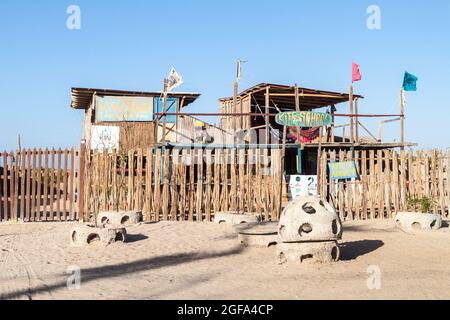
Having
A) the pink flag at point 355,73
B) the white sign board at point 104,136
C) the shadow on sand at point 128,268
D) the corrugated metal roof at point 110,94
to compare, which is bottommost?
the shadow on sand at point 128,268

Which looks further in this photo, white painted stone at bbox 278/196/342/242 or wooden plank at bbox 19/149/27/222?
wooden plank at bbox 19/149/27/222

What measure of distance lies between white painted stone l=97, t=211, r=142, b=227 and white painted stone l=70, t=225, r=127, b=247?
6.66 ft

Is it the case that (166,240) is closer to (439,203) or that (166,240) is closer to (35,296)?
(35,296)

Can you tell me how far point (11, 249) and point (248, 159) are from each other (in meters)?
6.54

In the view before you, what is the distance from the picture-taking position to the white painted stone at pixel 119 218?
11289 mm

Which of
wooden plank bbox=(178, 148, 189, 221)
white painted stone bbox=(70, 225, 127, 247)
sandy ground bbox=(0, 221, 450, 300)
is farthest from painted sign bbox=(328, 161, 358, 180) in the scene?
white painted stone bbox=(70, 225, 127, 247)

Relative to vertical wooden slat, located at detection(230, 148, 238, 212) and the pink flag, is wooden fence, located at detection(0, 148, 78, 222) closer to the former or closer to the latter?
vertical wooden slat, located at detection(230, 148, 238, 212)

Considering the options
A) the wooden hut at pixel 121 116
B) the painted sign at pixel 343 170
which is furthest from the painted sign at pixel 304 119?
the wooden hut at pixel 121 116

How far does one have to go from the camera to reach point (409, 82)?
15.3 metres

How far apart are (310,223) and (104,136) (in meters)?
13.7

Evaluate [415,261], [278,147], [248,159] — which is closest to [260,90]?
[278,147]

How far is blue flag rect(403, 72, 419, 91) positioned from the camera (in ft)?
50.1

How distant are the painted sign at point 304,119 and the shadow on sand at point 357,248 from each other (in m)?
5.26

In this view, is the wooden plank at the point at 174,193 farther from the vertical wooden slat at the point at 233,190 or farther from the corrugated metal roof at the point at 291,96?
the corrugated metal roof at the point at 291,96
